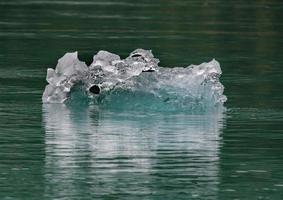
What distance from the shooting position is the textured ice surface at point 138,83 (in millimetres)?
30312

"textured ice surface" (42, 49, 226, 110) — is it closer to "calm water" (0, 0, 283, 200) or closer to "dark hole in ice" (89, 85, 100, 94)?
"dark hole in ice" (89, 85, 100, 94)

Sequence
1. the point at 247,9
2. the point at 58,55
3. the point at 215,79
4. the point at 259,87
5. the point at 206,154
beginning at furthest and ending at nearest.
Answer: the point at 247,9
the point at 58,55
the point at 259,87
the point at 215,79
the point at 206,154

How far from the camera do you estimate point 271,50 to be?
4994 centimetres

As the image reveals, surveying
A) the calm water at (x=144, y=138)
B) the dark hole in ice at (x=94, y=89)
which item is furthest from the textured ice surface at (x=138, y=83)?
the calm water at (x=144, y=138)

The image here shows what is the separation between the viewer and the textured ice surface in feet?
99.5

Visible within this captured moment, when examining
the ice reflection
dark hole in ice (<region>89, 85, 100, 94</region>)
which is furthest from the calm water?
dark hole in ice (<region>89, 85, 100, 94</region>)

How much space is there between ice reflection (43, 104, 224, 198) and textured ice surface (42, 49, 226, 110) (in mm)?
411

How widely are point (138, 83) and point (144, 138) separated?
3.72 metres

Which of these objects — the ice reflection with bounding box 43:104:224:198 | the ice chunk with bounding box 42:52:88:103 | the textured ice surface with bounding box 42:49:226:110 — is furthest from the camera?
the ice chunk with bounding box 42:52:88:103

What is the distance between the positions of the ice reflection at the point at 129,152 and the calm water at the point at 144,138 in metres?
0.02

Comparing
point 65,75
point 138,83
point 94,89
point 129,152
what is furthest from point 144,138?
point 65,75

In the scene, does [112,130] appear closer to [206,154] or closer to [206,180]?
[206,154]

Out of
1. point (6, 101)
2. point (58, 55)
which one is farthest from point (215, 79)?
point (58, 55)

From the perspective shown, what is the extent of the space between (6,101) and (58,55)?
45.6 ft
